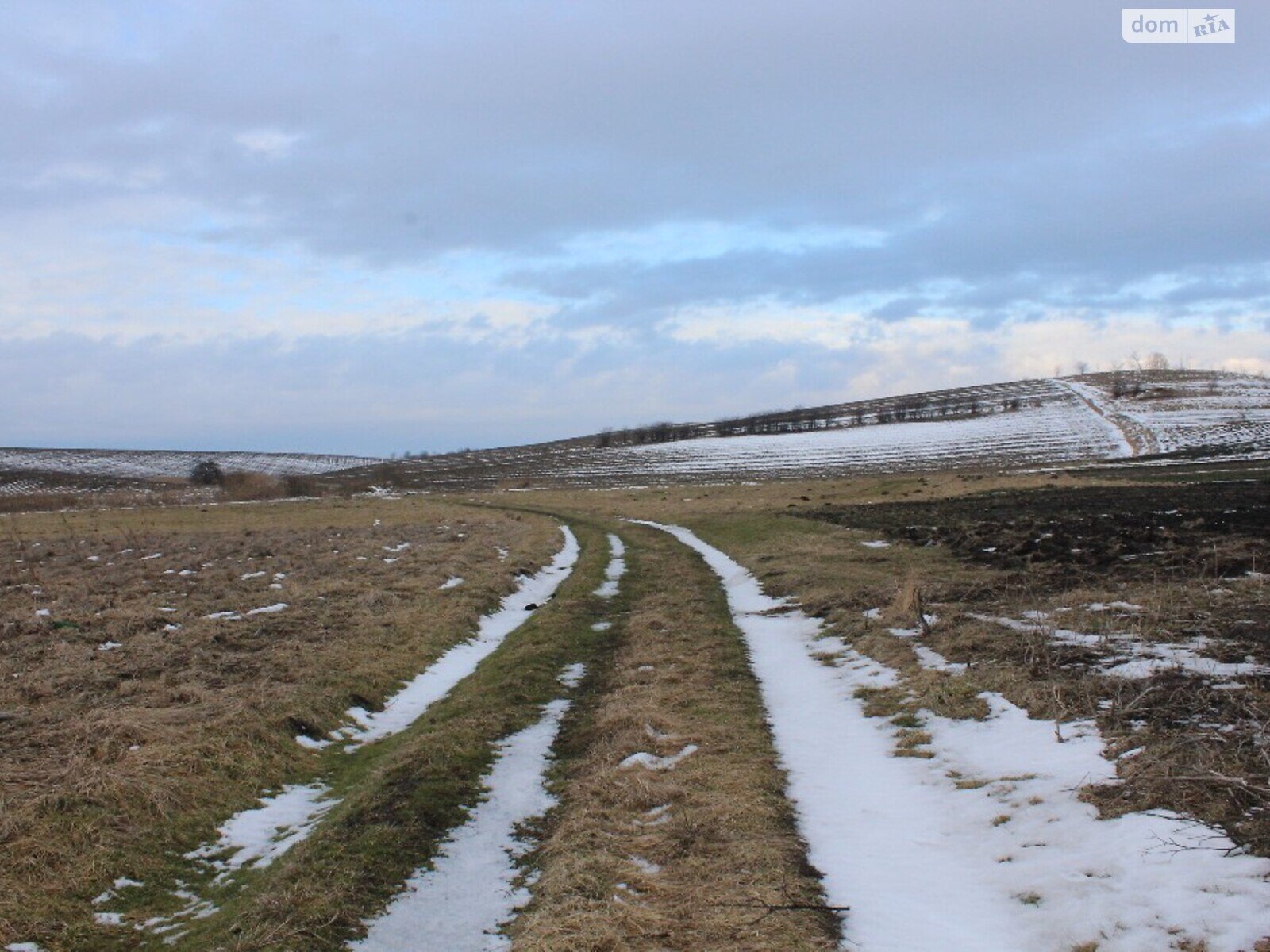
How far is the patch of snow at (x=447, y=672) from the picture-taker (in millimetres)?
11062

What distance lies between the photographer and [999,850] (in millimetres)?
6523

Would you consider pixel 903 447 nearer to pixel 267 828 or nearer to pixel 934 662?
pixel 934 662

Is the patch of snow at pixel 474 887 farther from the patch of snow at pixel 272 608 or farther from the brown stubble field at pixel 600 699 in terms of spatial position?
the patch of snow at pixel 272 608

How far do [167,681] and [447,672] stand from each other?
4172mm

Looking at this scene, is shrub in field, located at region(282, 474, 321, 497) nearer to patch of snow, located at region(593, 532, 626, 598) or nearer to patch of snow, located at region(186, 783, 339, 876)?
patch of snow, located at region(593, 532, 626, 598)

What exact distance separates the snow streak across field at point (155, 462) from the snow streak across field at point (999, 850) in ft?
417

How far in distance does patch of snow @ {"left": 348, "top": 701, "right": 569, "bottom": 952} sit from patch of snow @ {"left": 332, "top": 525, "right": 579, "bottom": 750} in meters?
2.98

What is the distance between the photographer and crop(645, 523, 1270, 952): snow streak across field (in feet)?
16.9

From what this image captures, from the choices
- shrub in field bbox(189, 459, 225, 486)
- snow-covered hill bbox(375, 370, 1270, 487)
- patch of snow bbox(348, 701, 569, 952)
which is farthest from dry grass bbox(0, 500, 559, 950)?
shrub in field bbox(189, 459, 225, 486)

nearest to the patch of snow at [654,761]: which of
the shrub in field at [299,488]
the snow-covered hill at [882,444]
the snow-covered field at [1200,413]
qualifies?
the snow-covered hill at [882,444]

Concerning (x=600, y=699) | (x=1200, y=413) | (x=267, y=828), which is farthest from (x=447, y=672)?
(x=1200, y=413)

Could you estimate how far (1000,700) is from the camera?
31.3ft

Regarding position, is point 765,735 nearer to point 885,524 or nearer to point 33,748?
point 33,748

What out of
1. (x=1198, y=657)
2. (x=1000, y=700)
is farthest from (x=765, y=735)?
(x=1198, y=657)
